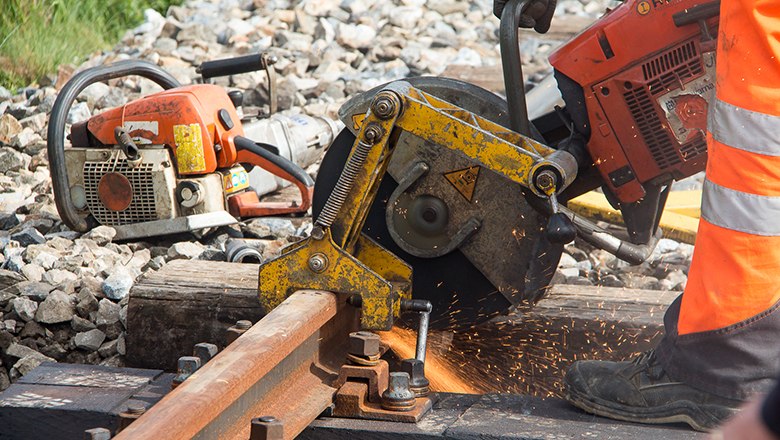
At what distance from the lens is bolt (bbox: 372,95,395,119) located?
10.5 ft

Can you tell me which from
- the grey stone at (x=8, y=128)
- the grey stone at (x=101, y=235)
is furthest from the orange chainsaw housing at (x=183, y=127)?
the grey stone at (x=8, y=128)

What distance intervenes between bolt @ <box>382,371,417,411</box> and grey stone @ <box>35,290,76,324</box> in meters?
1.61

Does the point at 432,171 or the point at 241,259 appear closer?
the point at 432,171

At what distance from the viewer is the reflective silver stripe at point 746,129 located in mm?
2578

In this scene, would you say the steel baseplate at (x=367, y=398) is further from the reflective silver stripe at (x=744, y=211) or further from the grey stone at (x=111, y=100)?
the grey stone at (x=111, y=100)

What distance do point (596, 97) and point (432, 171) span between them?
61 centimetres

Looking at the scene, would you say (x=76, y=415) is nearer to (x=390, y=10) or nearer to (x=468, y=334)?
(x=468, y=334)

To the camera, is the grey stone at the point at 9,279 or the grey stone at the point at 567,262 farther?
the grey stone at the point at 567,262

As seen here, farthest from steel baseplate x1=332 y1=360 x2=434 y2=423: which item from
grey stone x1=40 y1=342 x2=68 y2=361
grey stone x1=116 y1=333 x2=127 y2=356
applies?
grey stone x1=40 y1=342 x2=68 y2=361

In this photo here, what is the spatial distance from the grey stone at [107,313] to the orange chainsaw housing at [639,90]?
1866 mm

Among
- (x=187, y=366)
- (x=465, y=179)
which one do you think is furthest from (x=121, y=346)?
(x=465, y=179)

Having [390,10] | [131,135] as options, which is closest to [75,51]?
[390,10]

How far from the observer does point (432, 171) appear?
11.9 feet

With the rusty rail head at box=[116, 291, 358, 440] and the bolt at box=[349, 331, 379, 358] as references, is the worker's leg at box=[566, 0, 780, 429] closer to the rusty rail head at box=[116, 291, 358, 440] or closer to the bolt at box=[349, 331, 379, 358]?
the bolt at box=[349, 331, 379, 358]
